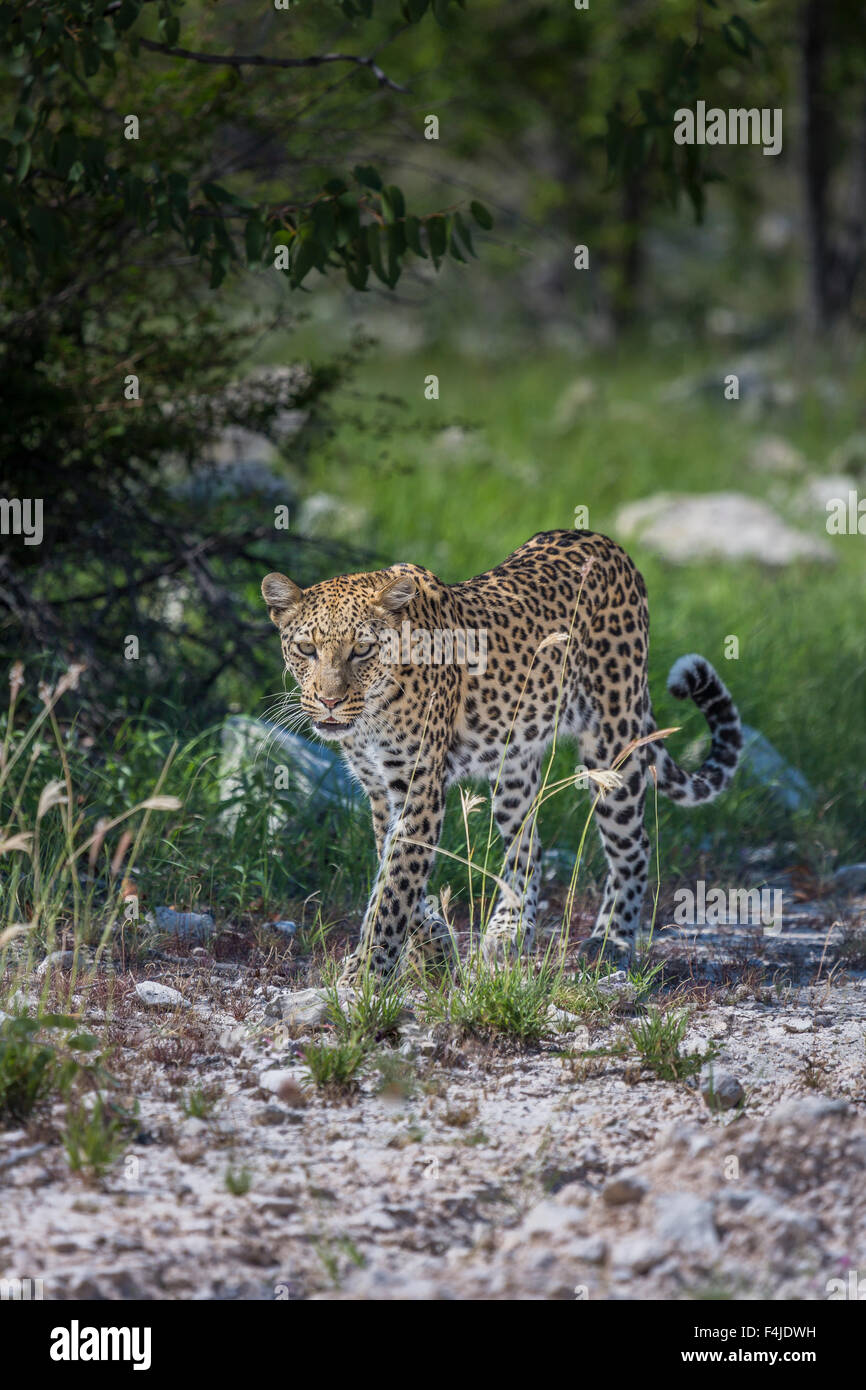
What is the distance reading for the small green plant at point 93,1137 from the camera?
4008 mm

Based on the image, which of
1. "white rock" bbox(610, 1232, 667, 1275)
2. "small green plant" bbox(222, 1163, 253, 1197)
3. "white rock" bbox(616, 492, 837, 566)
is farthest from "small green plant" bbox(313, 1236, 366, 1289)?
"white rock" bbox(616, 492, 837, 566)

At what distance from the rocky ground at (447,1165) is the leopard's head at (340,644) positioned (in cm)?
97

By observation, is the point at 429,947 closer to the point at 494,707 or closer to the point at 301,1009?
the point at 301,1009

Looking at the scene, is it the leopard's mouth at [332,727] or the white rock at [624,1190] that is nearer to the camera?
the white rock at [624,1190]

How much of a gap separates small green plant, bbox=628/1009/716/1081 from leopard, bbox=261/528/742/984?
1.72 ft

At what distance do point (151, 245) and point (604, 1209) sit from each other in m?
5.67

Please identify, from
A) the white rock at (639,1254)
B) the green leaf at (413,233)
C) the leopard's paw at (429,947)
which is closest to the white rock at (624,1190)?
the white rock at (639,1254)

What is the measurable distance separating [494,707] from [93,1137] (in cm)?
232

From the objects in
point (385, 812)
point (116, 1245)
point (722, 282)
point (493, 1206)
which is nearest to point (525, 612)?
point (385, 812)

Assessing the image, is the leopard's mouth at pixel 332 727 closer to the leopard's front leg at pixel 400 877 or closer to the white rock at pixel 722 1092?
the leopard's front leg at pixel 400 877

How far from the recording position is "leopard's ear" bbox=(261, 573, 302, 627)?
17.4 ft

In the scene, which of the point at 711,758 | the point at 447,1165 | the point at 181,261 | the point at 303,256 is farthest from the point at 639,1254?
the point at 181,261

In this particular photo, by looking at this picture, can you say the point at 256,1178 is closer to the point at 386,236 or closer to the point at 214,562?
the point at 386,236

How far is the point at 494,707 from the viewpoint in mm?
5762
